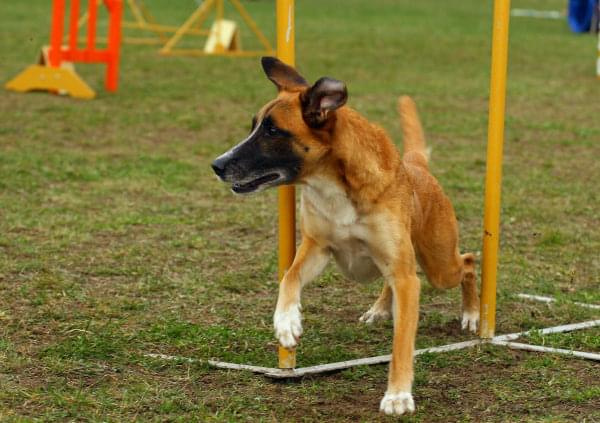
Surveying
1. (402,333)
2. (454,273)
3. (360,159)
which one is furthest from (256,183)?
(454,273)

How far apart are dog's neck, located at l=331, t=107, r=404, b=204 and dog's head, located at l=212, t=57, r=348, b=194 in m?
0.06

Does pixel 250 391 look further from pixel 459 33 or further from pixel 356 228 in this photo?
pixel 459 33

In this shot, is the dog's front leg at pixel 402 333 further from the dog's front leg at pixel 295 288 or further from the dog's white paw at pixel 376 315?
the dog's white paw at pixel 376 315

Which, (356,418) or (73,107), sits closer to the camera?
(356,418)

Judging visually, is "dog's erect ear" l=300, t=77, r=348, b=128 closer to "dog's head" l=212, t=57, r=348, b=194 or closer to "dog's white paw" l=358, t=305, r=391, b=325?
"dog's head" l=212, t=57, r=348, b=194

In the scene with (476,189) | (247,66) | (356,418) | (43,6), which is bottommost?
(356,418)

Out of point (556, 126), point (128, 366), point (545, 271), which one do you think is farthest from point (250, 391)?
point (556, 126)

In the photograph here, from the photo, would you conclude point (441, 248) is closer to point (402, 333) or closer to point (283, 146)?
point (402, 333)

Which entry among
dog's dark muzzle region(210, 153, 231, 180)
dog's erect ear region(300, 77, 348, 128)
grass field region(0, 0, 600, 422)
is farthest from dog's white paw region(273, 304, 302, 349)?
dog's erect ear region(300, 77, 348, 128)

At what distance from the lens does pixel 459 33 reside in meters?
21.9

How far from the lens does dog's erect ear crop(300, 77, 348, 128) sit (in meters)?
4.32

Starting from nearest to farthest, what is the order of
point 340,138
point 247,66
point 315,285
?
point 340,138 < point 315,285 < point 247,66

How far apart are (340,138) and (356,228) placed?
389 mm

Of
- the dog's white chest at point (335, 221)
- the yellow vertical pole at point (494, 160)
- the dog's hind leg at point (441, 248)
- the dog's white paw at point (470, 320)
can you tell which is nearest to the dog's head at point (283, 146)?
the dog's white chest at point (335, 221)
